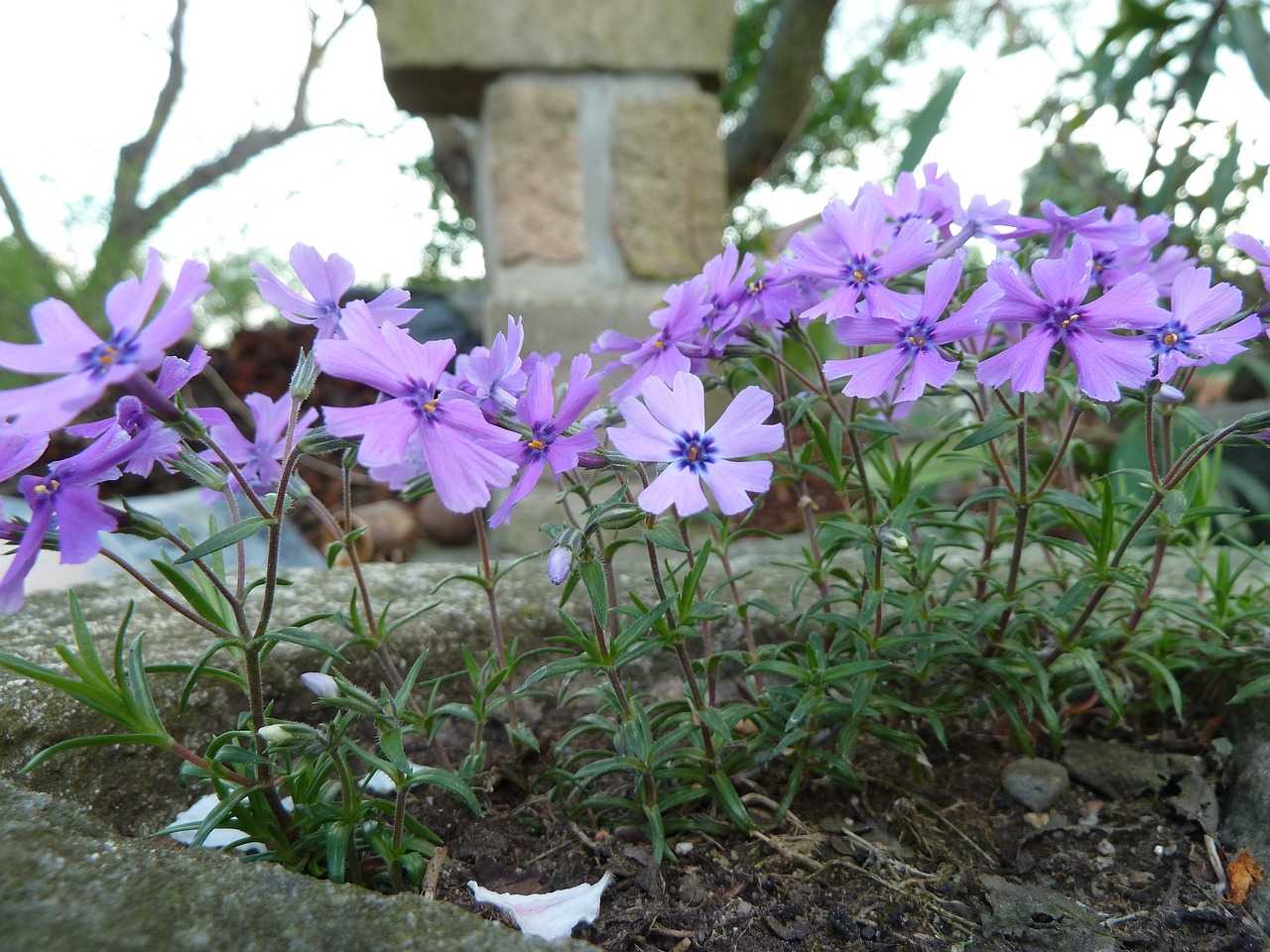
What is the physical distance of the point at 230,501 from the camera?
3.32 ft

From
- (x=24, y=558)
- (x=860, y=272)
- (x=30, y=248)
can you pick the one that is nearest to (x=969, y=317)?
(x=860, y=272)

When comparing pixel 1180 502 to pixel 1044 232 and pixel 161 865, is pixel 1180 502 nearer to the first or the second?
pixel 1044 232

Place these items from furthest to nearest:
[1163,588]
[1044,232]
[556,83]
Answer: [556,83]
[1163,588]
[1044,232]

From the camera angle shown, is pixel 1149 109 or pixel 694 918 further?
pixel 1149 109

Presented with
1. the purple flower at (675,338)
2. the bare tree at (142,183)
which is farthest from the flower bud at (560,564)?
the bare tree at (142,183)

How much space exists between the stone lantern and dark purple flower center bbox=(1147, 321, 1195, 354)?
2.11 m

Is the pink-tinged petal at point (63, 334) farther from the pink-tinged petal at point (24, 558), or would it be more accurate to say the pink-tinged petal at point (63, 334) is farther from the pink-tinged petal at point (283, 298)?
the pink-tinged petal at point (283, 298)

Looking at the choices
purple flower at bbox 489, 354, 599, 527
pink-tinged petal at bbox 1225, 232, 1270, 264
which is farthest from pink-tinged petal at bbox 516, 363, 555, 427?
pink-tinged petal at bbox 1225, 232, 1270, 264

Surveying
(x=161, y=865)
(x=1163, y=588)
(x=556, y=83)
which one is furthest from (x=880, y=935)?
(x=556, y=83)

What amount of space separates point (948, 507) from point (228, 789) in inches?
41.5

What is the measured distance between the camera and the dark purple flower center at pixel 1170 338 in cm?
102

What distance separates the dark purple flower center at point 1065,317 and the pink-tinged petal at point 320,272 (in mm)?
792

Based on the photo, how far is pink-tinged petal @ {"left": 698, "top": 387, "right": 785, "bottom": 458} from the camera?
899 mm

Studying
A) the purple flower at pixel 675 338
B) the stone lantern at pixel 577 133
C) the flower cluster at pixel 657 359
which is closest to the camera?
the flower cluster at pixel 657 359
